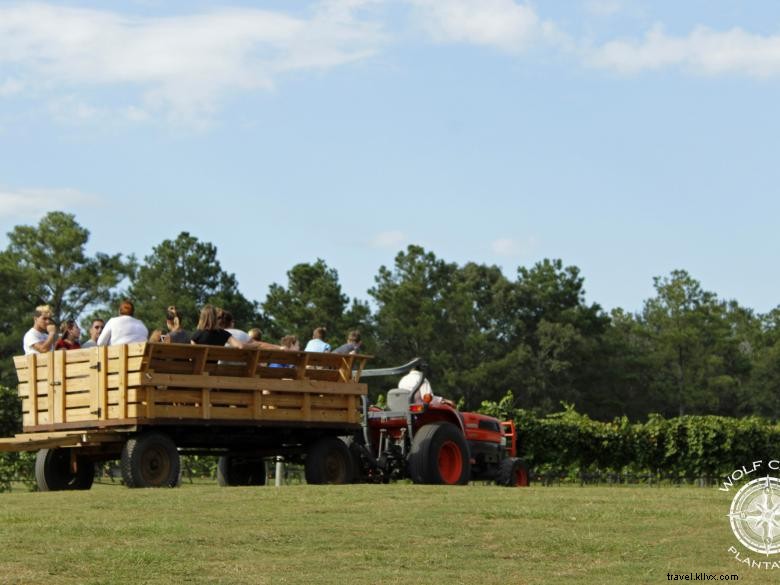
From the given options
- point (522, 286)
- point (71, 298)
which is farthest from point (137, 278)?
point (522, 286)

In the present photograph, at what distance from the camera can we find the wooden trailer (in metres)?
16.5

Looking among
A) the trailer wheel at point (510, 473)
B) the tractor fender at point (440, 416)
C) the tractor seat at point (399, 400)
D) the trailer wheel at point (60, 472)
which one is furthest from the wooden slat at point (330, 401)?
the trailer wheel at point (510, 473)

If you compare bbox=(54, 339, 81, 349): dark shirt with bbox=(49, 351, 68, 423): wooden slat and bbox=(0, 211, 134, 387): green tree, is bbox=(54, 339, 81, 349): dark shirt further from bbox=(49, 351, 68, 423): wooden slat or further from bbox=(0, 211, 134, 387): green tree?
bbox=(0, 211, 134, 387): green tree

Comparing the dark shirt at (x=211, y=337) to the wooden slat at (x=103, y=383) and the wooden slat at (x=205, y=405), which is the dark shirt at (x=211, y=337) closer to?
the wooden slat at (x=205, y=405)

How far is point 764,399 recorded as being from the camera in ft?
311

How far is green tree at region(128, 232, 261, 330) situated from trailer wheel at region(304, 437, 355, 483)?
51353 millimetres

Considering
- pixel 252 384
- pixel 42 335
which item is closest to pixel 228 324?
pixel 252 384

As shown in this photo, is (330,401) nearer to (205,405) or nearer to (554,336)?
(205,405)

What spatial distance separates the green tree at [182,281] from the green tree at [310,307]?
1816mm

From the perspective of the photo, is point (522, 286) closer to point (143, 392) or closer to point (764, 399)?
point (764, 399)

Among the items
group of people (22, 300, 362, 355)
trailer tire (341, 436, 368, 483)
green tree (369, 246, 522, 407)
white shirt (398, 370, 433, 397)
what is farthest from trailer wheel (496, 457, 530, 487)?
green tree (369, 246, 522, 407)

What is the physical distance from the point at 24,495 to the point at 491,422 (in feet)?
28.5

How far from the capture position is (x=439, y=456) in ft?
64.2

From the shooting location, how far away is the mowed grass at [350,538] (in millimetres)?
11242
